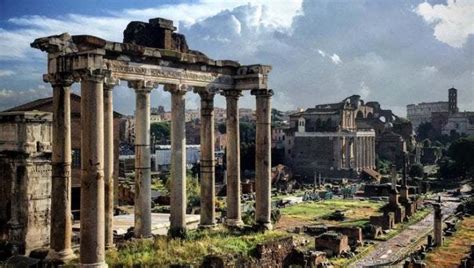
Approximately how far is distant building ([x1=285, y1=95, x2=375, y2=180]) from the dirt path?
3523 cm

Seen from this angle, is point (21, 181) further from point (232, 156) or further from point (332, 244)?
point (332, 244)

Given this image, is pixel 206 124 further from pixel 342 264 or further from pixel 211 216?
pixel 342 264

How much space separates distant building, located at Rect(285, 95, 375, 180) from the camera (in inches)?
3182

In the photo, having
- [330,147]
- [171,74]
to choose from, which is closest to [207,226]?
[171,74]

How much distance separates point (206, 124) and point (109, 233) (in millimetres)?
4861

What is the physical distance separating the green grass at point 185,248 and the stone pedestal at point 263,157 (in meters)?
1.11

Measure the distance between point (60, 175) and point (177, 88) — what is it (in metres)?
4.61

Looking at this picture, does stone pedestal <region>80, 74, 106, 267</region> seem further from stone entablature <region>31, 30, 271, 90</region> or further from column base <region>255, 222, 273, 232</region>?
column base <region>255, 222, 273, 232</region>

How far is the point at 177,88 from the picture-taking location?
16062mm

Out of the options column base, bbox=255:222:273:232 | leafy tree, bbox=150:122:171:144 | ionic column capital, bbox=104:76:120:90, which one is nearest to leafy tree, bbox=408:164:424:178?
leafy tree, bbox=150:122:171:144

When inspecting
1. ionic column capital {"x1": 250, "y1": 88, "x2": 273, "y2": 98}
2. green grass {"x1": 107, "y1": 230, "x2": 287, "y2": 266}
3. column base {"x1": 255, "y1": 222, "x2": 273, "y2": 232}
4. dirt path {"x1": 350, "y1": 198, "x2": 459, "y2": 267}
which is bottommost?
dirt path {"x1": 350, "y1": 198, "x2": 459, "y2": 267}

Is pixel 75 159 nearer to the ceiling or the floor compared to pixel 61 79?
nearer to the floor

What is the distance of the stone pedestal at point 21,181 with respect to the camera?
21500mm

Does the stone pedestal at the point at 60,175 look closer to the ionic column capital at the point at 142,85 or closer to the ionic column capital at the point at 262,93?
the ionic column capital at the point at 142,85
